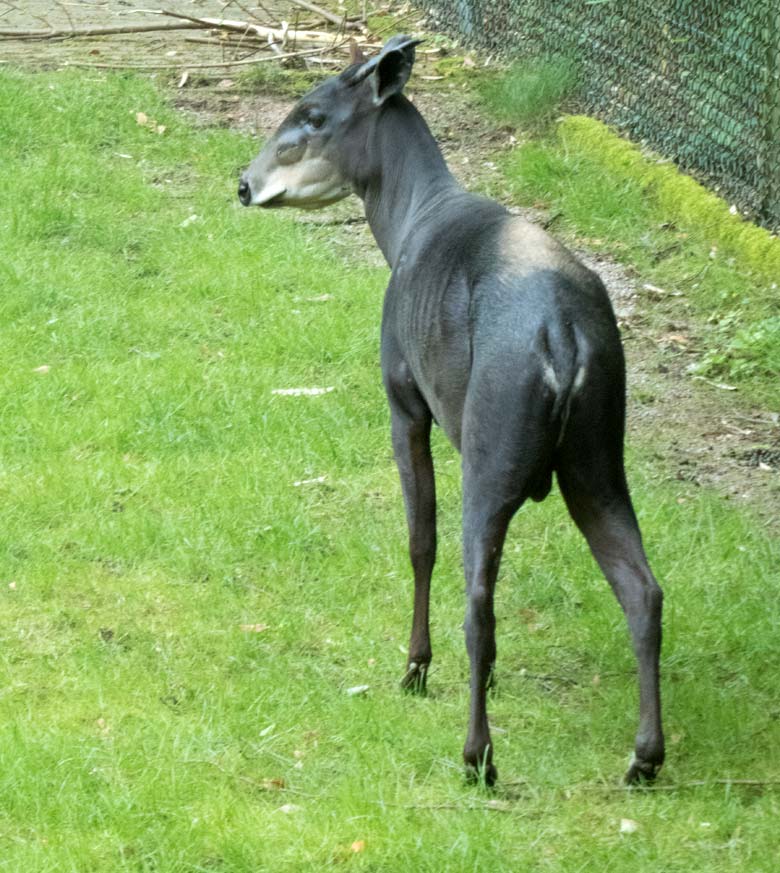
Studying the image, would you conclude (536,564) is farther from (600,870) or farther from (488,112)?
(488,112)

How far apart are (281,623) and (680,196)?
15.2 ft

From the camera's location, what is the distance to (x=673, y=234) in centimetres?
920

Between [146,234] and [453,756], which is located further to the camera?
[146,234]

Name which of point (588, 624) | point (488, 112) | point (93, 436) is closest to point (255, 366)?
point (93, 436)

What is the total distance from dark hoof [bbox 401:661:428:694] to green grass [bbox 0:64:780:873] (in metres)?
0.08

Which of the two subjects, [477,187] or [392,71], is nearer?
[392,71]

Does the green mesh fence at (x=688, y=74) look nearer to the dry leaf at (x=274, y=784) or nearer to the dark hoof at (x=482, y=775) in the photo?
the dark hoof at (x=482, y=775)

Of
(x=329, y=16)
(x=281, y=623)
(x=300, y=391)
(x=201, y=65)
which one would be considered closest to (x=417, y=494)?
(x=281, y=623)

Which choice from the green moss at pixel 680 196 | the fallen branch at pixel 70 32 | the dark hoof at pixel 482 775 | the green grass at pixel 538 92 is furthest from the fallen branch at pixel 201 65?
the dark hoof at pixel 482 775

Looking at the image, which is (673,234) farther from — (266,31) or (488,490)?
(488,490)

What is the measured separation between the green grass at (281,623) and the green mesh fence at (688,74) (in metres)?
2.15

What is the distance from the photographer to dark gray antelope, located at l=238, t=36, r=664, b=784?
4441 millimetres

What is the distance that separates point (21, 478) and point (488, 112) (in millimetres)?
5457

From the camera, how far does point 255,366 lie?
7.87 m
